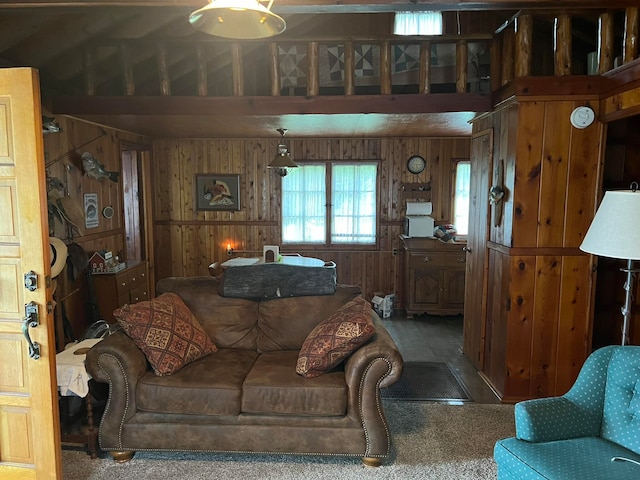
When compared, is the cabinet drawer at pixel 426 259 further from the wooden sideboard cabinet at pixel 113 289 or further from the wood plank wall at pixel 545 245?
the wooden sideboard cabinet at pixel 113 289

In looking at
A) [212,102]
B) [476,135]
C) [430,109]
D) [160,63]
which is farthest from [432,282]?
[160,63]

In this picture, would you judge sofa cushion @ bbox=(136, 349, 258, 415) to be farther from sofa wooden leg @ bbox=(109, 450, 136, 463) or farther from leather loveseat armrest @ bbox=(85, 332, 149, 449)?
sofa wooden leg @ bbox=(109, 450, 136, 463)

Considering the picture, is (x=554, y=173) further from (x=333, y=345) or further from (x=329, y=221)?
(x=329, y=221)

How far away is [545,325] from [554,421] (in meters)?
1.45

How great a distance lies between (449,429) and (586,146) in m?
2.20

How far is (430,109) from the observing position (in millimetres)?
3906

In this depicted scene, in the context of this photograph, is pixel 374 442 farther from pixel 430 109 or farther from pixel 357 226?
pixel 357 226

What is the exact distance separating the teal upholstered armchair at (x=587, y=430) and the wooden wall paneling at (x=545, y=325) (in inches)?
44.2

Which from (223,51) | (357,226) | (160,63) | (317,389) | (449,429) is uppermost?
(223,51)

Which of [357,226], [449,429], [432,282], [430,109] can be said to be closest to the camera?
[449,429]

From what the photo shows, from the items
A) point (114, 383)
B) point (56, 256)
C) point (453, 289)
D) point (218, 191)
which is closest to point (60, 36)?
point (56, 256)

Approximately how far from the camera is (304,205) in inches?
256

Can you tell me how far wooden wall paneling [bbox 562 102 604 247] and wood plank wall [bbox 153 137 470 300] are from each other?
3.00 m

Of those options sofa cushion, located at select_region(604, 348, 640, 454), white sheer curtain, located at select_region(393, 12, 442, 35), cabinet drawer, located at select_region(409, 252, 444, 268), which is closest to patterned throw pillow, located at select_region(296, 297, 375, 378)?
sofa cushion, located at select_region(604, 348, 640, 454)
